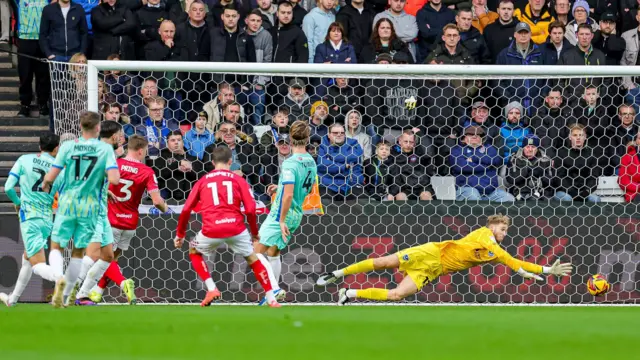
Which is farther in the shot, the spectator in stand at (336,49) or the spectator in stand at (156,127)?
the spectator in stand at (336,49)

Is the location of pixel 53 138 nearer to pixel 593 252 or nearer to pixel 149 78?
pixel 149 78

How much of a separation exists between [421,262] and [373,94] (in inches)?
112

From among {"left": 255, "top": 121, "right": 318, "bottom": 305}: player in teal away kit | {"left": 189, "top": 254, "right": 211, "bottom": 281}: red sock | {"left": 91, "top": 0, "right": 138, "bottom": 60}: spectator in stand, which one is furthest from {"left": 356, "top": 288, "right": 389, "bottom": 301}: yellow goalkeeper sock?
{"left": 91, "top": 0, "right": 138, "bottom": 60}: spectator in stand

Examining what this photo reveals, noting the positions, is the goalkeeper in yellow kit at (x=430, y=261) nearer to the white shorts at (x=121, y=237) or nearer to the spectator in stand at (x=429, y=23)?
the white shorts at (x=121, y=237)

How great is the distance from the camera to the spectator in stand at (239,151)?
13.3 meters

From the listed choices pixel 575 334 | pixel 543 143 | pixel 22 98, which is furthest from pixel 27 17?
pixel 575 334

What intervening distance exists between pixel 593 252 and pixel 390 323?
501 centimetres

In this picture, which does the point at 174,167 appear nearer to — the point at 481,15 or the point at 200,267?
the point at 200,267

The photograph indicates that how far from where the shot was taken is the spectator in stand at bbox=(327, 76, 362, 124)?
13945 millimetres

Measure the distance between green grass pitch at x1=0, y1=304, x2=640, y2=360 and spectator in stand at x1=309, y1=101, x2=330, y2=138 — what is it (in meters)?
3.66

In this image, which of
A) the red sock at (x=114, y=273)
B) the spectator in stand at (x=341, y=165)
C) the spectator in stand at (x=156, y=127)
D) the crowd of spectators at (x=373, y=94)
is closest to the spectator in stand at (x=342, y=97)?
the crowd of spectators at (x=373, y=94)

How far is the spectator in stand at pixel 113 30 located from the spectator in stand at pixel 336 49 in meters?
2.44

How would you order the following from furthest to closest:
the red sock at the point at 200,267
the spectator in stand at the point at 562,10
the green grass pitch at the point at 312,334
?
the spectator in stand at the point at 562,10
the red sock at the point at 200,267
the green grass pitch at the point at 312,334

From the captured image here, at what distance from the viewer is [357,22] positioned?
15.4 metres
